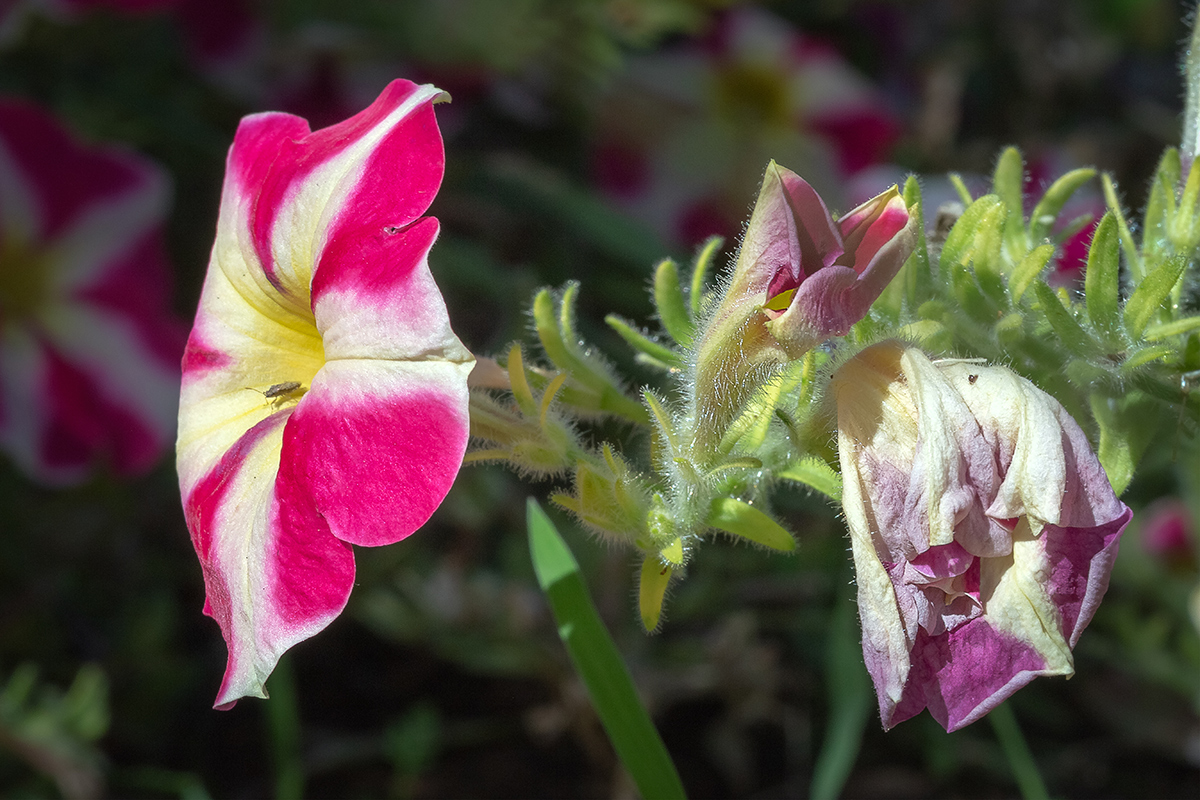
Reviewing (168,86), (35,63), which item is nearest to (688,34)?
(168,86)

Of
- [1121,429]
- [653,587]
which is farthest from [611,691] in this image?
[1121,429]

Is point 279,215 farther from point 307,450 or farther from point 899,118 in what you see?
point 899,118

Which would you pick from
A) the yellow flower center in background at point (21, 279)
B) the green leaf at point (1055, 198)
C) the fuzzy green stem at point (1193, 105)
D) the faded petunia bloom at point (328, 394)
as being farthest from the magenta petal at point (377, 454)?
the yellow flower center in background at point (21, 279)

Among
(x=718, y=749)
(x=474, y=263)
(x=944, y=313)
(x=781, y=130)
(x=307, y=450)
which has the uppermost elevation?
(x=944, y=313)

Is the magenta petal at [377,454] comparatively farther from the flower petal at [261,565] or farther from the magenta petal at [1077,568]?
the magenta petal at [1077,568]

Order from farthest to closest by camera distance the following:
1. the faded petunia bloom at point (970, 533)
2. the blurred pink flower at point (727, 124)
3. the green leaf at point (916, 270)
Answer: the blurred pink flower at point (727, 124) < the green leaf at point (916, 270) < the faded petunia bloom at point (970, 533)

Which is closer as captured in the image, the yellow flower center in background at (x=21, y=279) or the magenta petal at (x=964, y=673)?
the magenta petal at (x=964, y=673)
